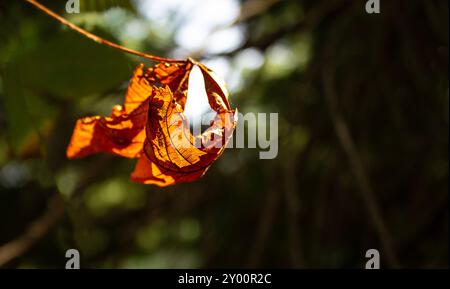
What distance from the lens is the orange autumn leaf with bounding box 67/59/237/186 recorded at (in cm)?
71

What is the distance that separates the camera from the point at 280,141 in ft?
6.34

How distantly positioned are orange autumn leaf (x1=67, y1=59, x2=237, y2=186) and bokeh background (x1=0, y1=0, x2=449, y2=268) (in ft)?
1.15

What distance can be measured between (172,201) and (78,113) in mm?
599

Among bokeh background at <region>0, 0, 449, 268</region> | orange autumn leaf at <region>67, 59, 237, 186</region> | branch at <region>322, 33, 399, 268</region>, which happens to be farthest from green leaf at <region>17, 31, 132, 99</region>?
branch at <region>322, 33, 399, 268</region>

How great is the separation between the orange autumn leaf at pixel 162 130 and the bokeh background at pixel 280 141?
350 millimetres

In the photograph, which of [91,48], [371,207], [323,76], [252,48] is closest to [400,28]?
[323,76]

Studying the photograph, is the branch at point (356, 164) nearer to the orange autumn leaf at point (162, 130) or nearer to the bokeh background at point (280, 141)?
the bokeh background at point (280, 141)

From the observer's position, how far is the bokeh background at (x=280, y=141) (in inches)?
49.4

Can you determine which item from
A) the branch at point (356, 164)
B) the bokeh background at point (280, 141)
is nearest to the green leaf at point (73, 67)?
the bokeh background at point (280, 141)

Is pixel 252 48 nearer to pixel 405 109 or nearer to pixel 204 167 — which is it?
pixel 405 109

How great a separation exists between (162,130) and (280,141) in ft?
4.12

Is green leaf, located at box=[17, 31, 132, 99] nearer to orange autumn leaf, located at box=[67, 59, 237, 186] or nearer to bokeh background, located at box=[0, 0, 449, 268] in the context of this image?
bokeh background, located at box=[0, 0, 449, 268]

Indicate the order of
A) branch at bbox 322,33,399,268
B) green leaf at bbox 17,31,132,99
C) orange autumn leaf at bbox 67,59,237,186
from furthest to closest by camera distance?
branch at bbox 322,33,399,268 < green leaf at bbox 17,31,132,99 < orange autumn leaf at bbox 67,59,237,186

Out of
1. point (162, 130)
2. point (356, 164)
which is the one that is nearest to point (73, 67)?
point (162, 130)
